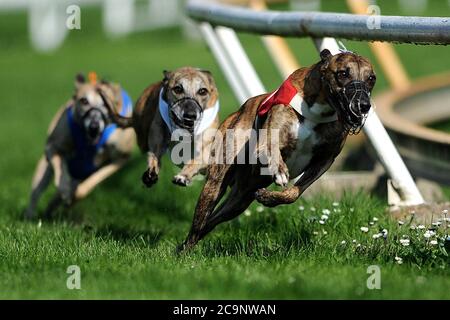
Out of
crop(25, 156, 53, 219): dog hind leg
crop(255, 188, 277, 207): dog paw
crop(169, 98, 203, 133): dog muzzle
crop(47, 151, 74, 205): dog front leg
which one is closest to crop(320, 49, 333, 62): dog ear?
crop(255, 188, 277, 207): dog paw

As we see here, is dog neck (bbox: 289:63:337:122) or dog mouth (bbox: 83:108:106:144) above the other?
dog mouth (bbox: 83:108:106:144)

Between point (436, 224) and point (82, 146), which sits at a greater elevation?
point (82, 146)

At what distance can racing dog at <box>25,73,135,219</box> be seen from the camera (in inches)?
286

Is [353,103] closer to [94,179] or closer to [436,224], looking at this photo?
[436,224]

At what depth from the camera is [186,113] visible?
5.17m

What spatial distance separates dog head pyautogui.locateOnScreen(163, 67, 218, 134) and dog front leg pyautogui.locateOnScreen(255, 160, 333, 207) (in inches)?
24.9

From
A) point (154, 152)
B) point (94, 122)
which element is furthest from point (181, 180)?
point (94, 122)

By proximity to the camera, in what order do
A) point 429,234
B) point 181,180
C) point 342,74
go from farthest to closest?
point 181,180, point 429,234, point 342,74

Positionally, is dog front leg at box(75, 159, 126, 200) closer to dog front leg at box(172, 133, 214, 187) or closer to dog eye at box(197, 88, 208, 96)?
dog front leg at box(172, 133, 214, 187)

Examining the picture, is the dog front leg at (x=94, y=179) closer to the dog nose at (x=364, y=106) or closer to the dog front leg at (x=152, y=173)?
the dog front leg at (x=152, y=173)

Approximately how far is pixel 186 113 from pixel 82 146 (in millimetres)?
2537

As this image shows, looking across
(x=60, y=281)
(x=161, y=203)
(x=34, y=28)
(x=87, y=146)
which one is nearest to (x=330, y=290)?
(x=60, y=281)
